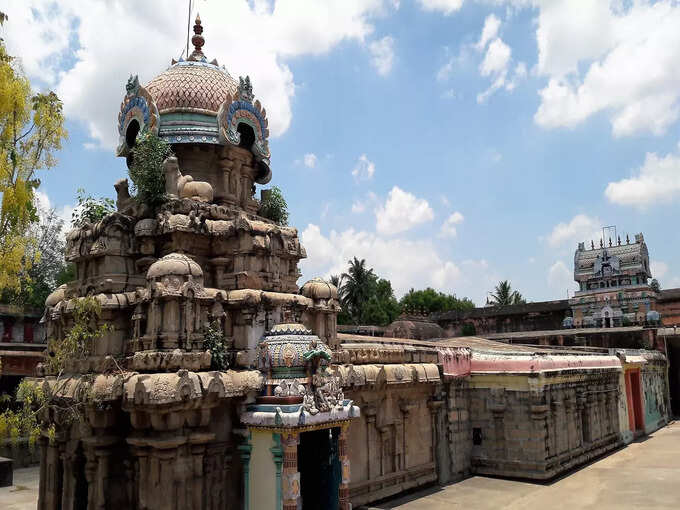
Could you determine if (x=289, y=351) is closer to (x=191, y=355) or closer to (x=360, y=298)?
(x=191, y=355)

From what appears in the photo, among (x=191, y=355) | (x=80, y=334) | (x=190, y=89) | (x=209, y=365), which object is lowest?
(x=209, y=365)

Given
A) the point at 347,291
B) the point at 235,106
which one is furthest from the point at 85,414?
the point at 347,291

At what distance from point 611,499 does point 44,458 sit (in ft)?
54.9

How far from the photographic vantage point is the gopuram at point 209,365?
495 inches

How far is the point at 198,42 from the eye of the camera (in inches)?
734

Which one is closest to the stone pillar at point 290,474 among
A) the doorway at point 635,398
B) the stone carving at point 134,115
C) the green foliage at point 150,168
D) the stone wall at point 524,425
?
the green foliage at point 150,168

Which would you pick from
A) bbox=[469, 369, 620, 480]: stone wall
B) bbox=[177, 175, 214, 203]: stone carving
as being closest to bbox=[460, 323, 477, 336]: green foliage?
bbox=[469, 369, 620, 480]: stone wall

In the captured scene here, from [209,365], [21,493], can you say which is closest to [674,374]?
[209,365]

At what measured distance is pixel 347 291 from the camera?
205ft

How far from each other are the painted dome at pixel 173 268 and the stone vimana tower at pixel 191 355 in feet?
0.12

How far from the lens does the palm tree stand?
6206 cm

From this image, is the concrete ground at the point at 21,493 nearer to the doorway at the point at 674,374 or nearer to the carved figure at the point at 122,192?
the carved figure at the point at 122,192

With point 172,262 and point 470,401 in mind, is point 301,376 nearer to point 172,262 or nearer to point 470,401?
point 172,262

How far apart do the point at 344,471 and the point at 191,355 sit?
15.2 ft
